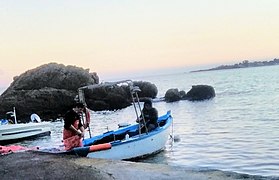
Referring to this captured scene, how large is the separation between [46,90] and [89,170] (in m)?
38.5

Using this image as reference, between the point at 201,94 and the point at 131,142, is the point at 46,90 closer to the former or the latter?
the point at 201,94

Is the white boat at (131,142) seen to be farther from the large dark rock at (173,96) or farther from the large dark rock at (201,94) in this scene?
the large dark rock at (173,96)

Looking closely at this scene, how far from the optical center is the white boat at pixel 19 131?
2355 cm

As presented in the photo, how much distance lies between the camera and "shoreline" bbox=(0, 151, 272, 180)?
7.71 metres

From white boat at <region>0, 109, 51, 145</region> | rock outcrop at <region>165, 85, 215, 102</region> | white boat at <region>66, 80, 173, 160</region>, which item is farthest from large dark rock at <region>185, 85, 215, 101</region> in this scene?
white boat at <region>66, 80, 173, 160</region>

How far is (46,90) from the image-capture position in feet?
150

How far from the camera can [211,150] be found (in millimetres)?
17469

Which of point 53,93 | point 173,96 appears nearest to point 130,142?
point 53,93

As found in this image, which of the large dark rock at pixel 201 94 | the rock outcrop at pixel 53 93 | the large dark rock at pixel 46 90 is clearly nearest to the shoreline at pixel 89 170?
the rock outcrop at pixel 53 93

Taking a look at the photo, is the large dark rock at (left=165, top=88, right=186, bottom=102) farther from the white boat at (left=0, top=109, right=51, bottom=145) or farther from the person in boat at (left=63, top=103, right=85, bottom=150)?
the person in boat at (left=63, top=103, right=85, bottom=150)

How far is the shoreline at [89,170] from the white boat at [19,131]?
45.8 feet

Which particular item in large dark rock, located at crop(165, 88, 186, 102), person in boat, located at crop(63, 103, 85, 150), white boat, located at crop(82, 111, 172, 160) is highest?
person in boat, located at crop(63, 103, 85, 150)

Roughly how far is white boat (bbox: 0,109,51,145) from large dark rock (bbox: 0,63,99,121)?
654 inches

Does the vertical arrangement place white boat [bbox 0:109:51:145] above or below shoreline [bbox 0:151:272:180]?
below
